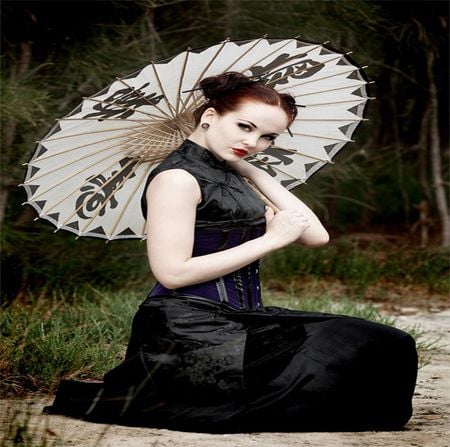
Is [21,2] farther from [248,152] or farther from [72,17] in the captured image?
[248,152]

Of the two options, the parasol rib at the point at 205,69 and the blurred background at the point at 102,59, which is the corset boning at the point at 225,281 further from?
the blurred background at the point at 102,59

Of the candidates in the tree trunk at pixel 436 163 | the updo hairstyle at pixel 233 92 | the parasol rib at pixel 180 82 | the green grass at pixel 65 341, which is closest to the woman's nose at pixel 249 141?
the updo hairstyle at pixel 233 92

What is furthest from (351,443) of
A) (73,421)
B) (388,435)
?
(73,421)

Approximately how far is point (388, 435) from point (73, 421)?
1113mm

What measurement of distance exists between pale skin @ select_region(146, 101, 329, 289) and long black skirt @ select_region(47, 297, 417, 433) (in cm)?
16

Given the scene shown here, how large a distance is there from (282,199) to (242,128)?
1.08 feet

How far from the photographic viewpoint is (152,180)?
3518mm

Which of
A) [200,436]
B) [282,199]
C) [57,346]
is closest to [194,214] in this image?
[282,199]

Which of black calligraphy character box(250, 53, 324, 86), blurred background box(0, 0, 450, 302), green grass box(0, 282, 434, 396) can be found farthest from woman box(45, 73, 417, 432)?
blurred background box(0, 0, 450, 302)

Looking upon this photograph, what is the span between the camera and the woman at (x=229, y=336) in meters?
3.37

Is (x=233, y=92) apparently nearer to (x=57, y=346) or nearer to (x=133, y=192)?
(x=133, y=192)

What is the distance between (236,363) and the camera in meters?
3.35

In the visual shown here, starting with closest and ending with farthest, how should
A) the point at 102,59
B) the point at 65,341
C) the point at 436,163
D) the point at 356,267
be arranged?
the point at 65,341 < the point at 102,59 < the point at 356,267 < the point at 436,163

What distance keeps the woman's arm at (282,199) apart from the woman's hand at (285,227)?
0.39ft
